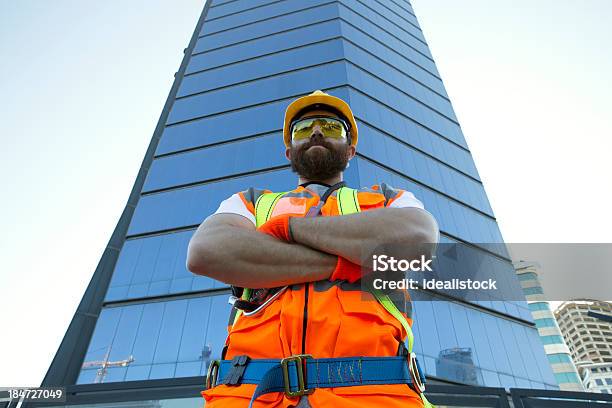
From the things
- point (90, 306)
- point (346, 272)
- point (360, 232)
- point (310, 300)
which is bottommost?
point (310, 300)

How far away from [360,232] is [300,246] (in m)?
0.23

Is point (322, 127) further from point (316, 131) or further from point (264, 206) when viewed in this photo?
point (264, 206)

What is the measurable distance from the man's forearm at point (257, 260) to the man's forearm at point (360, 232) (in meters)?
0.05

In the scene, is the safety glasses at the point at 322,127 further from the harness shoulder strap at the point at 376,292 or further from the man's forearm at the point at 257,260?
the man's forearm at the point at 257,260

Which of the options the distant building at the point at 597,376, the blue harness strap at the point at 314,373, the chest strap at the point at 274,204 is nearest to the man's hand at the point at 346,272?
the chest strap at the point at 274,204

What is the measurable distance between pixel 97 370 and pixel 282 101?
419 inches

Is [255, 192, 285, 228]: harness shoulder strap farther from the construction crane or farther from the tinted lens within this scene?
the construction crane

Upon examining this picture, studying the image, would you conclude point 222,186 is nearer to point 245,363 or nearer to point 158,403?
point 158,403

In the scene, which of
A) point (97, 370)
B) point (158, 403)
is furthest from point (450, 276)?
point (97, 370)

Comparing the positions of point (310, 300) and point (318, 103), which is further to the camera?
point (318, 103)

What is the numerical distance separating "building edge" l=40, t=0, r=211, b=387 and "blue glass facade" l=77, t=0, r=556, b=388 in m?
0.26

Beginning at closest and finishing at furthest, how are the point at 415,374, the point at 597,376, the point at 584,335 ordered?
1. the point at 415,374
2. the point at 597,376
3. the point at 584,335

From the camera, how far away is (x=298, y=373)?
1.01m

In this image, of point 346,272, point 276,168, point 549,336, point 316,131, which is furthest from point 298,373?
point 549,336
